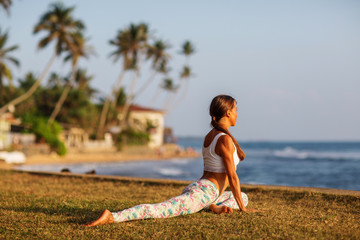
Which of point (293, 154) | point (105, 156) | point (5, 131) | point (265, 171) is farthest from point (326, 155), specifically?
point (5, 131)

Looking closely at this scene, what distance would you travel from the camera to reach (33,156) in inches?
1297

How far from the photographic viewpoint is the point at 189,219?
14.7 feet

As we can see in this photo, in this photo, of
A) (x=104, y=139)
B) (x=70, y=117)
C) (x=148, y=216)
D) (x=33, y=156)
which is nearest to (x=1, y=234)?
(x=148, y=216)

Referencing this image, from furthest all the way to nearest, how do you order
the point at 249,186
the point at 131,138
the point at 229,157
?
the point at 131,138
the point at 249,186
the point at 229,157

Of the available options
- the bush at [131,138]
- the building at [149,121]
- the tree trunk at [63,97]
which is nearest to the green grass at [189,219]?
the tree trunk at [63,97]

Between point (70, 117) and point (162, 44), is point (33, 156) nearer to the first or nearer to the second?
point (70, 117)

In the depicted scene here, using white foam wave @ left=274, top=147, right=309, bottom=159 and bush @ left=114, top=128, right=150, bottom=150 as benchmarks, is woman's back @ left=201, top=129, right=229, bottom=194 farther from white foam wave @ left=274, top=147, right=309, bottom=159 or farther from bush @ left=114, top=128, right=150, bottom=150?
white foam wave @ left=274, top=147, right=309, bottom=159

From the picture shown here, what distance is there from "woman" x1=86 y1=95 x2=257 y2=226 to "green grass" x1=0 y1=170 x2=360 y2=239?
0.11 meters

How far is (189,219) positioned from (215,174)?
21.7 inches

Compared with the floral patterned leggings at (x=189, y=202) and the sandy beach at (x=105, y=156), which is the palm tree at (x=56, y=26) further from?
the floral patterned leggings at (x=189, y=202)

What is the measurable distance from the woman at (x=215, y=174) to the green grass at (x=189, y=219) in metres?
0.11

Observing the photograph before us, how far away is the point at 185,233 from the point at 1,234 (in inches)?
68.9

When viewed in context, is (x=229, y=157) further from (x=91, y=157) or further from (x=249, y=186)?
(x=91, y=157)

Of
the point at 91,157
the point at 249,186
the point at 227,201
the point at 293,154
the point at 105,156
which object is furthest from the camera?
the point at 293,154
